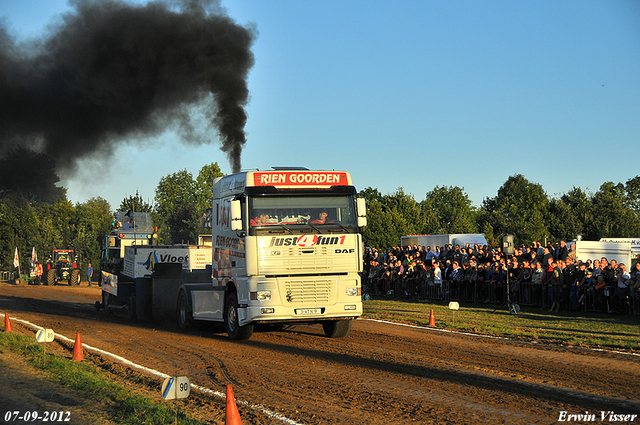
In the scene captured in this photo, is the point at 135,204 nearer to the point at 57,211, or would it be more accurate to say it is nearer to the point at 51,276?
the point at 51,276

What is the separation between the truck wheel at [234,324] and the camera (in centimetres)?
1319

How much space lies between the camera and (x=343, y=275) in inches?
503

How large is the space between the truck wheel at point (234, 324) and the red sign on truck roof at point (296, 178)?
2538 millimetres

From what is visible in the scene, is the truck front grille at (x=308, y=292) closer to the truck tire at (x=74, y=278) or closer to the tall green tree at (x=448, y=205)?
the truck tire at (x=74, y=278)

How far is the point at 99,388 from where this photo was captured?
8289mm

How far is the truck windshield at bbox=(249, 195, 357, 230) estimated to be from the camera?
12.5 metres

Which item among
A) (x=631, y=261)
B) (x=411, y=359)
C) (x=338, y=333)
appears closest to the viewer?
(x=411, y=359)

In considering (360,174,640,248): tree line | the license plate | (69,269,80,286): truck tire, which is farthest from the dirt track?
(360,174,640,248): tree line

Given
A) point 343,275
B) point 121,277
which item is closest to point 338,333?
point 343,275

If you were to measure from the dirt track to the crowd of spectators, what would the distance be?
690 cm

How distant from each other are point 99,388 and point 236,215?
15.8 feet

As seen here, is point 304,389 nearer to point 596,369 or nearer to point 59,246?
point 596,369

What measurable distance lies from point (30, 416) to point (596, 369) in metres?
7.94

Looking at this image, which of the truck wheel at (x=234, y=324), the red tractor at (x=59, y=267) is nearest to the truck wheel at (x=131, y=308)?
the truck wheel at (x=234, y=324)
